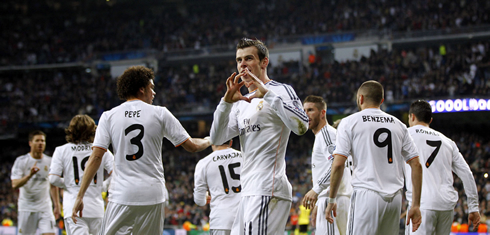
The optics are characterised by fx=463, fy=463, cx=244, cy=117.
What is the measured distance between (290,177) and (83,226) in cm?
1818

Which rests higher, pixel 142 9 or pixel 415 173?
pixel 142 9

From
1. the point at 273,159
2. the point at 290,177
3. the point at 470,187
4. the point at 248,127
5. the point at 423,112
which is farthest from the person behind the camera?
the point at 290,177

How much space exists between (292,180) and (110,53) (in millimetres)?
18485

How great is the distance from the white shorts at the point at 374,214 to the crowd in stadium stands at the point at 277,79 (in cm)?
2038

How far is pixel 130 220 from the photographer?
183 inches

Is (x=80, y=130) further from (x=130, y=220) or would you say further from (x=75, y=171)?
(x=130, y=220)

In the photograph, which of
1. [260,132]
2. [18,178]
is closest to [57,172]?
[18,178]

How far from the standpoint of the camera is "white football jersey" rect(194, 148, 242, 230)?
22.1ft

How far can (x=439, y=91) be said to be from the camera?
78.9 feet

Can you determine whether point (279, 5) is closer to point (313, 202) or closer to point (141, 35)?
point (141, 35)

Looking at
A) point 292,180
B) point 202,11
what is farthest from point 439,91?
point 202,11

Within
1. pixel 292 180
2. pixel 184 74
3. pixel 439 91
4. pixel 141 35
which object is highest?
pixel 141 35

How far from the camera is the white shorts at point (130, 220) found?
15.1 feet

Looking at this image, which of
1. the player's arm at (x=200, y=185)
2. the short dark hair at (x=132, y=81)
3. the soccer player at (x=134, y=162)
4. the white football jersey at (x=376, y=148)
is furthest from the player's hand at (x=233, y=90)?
the player's arm at (x=200, y=185)
